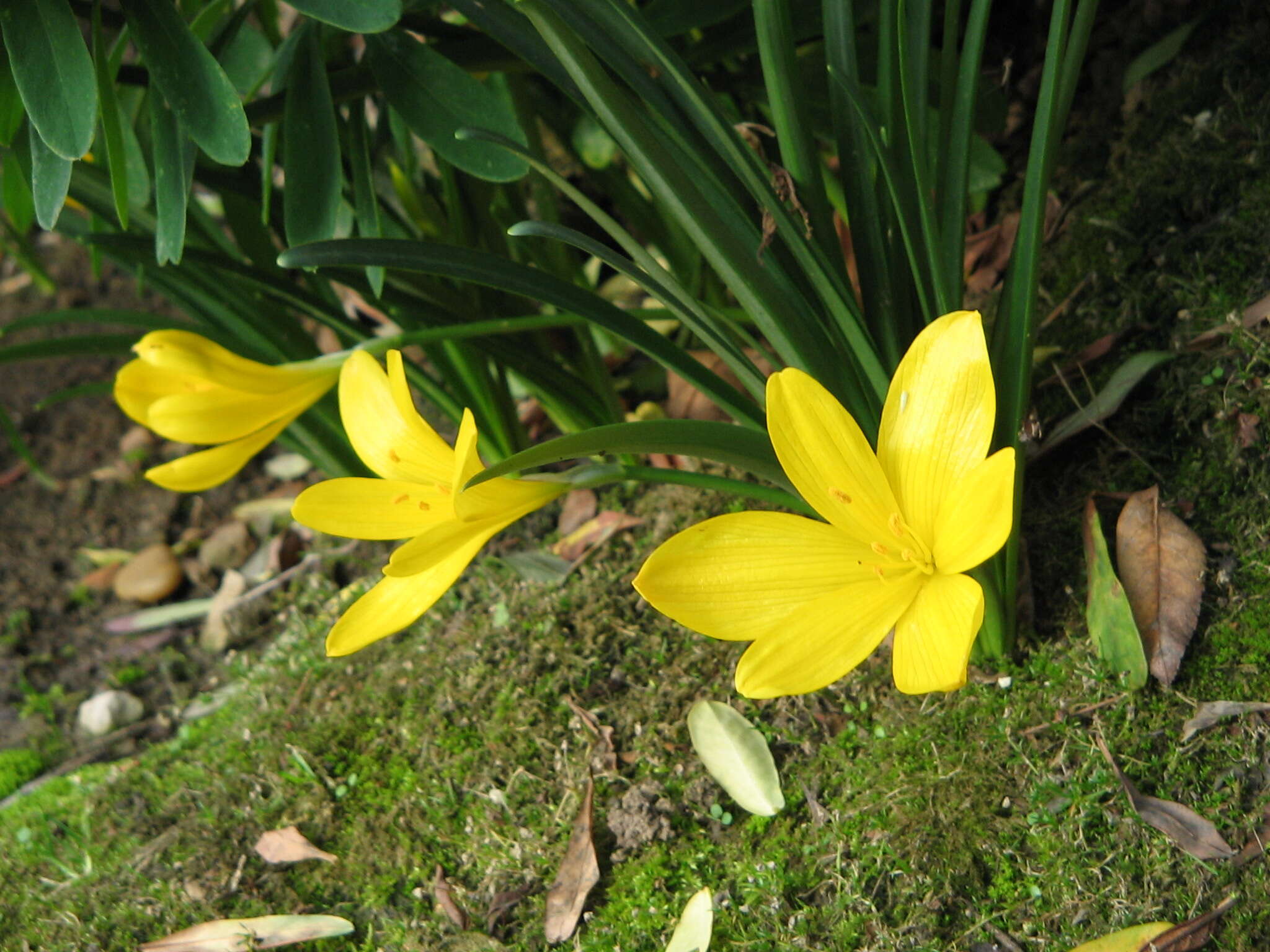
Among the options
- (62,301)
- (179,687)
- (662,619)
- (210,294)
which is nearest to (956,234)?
(662,619)

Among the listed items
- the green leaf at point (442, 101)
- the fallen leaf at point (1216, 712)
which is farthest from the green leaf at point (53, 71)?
the fallen leaf at point (1216, 712)

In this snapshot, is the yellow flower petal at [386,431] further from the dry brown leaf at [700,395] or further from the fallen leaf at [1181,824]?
the fallen leaf at [1181,824]

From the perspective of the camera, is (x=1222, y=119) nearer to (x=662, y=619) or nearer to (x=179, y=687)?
(x=662, y=619)

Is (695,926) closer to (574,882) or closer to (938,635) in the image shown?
(574,882)

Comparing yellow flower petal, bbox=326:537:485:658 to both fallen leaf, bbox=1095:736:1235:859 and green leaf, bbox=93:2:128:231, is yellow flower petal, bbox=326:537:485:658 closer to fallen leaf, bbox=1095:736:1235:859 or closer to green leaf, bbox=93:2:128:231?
green leaf, bbox=93:2:128:231

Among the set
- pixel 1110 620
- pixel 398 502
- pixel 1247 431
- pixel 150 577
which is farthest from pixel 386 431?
pixel 150 577

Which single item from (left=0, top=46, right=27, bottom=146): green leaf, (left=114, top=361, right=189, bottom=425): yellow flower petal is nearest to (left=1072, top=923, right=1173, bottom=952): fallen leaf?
(left=114, top=361, right=189, bottom=425): yellow flower petal

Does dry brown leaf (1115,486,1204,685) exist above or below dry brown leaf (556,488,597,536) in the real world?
above
